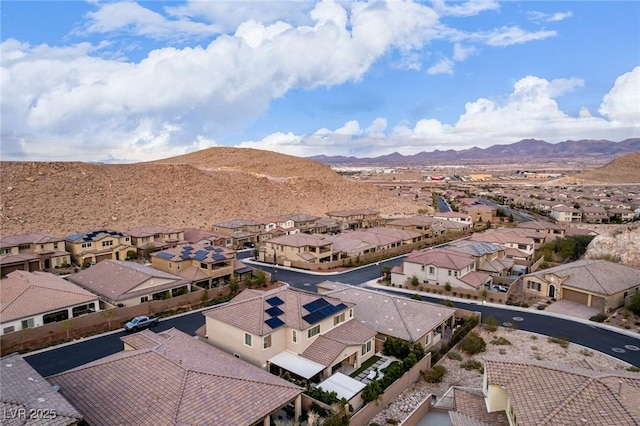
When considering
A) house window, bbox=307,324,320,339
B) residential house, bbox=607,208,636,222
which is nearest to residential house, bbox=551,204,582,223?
residential house, bbox=607,208,636,222

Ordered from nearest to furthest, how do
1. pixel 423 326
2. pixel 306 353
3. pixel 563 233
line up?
pixel 306 353, pixel 423 326, pixel 563 233

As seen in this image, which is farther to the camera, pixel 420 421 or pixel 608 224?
pixel 608 224

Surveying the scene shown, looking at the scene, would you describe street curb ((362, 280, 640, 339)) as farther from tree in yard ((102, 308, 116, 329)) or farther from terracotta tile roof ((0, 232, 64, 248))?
terracotta tile roof ((0, 232, 64, 248))

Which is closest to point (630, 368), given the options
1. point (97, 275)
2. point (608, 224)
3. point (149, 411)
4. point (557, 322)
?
point (557, 322)

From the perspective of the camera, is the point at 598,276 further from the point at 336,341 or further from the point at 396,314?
the point at 336,341

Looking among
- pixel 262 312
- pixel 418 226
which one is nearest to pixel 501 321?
pixel 262 312

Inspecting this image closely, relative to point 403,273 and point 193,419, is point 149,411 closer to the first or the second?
point 193,419

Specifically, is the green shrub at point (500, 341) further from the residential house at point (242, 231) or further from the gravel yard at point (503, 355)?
the residential house at point (242, 231)
